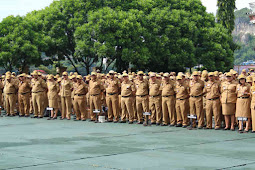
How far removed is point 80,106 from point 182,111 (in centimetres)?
449

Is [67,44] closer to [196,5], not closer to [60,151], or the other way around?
[196,5]

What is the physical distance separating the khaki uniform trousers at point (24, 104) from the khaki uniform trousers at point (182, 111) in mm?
7176

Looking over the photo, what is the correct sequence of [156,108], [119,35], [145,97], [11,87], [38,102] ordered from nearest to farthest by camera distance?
1. [156,108]
2. [145,97]
3. [38,102]
4. [11,87]
5. [119,35]

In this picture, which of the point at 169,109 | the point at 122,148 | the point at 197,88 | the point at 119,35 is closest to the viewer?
the point at 122,148

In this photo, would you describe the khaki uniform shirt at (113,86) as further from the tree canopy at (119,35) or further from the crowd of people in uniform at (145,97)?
the tree canopy at (119,35)

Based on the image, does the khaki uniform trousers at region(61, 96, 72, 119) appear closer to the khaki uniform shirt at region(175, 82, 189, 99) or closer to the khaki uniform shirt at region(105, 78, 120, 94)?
the khaki uniform shirt at region(105, 78, 120, 94)

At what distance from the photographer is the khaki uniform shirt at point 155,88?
16.9 m

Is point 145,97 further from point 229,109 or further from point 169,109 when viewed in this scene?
point 229,109

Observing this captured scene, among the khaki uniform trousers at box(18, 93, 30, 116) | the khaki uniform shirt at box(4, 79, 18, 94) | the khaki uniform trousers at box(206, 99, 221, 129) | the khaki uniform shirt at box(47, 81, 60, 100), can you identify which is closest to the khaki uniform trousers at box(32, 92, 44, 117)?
the khaki uniform shirt at box(47, 81, 60, 100)

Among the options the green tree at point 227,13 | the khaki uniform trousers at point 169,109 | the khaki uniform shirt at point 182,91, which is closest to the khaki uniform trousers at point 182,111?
the khaki uniform shirt at point 182,91

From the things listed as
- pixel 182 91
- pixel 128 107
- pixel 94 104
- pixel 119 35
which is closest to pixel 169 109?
pixel 182 91

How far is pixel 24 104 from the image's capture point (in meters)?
20.7

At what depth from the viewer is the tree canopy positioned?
39.1 m

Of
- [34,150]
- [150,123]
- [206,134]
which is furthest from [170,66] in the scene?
[34,150]
